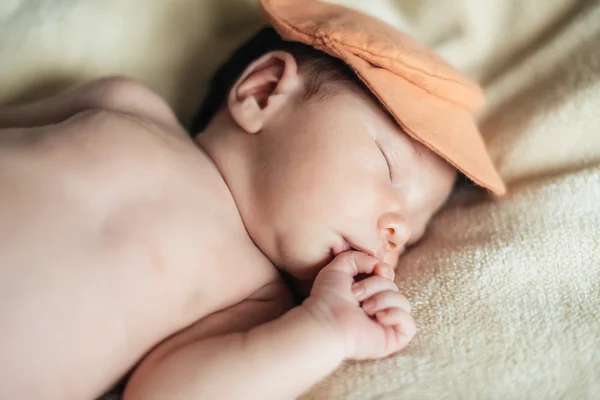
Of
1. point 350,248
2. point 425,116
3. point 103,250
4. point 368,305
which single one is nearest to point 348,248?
point 350,248

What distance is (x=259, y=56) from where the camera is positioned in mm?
1141

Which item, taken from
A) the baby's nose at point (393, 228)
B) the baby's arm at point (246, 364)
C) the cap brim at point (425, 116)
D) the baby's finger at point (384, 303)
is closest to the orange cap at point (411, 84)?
the cap brim at point (425, 116)

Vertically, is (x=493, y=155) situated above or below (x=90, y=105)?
below

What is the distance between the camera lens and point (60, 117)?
0.96 meters

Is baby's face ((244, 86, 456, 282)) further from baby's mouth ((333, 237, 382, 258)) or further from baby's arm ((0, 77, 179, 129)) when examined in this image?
baby's arm ((0, 77, 179, 129))

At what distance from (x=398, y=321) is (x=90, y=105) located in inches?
22.5

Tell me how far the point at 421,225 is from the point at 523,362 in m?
0.32

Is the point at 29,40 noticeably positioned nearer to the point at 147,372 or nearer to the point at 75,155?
the point at 75,155

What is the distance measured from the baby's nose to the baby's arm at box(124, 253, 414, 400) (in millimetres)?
79

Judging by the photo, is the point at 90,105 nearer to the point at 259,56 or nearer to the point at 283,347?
the point at 259,56

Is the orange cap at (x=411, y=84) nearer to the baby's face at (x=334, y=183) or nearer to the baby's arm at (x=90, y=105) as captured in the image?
the baby's face at (x=334, y=183)

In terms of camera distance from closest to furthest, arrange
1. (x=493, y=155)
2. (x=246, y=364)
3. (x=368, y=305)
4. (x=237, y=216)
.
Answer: (x=246, y=364), (x=368, y=305), (x=237, y=216), (x=493, y=155)

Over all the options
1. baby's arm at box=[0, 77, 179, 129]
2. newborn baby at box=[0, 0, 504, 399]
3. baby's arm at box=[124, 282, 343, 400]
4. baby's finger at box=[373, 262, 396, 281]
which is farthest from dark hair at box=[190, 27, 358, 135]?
baby's arm at box=[124, 282, 343, 400]

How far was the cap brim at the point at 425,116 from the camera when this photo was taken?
864 mm
